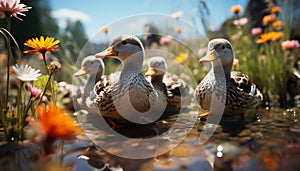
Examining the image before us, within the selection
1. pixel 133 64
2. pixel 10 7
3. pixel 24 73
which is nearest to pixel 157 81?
pixel 133 64

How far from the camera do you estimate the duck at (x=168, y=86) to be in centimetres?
349

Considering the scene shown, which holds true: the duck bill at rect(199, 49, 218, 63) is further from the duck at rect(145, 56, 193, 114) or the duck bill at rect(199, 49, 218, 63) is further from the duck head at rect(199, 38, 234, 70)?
the duck at rect(145, 56, 193, 114)

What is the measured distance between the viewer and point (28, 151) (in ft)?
5.98

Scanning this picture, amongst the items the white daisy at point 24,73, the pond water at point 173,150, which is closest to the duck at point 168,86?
the pond water at point 173,150

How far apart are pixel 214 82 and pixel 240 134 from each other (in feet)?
2.25

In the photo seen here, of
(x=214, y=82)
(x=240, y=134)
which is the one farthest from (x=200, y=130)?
(x=214, y=82)

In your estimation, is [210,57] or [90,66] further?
[90,66]

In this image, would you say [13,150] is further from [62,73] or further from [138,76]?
[62,73]

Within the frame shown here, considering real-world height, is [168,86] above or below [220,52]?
below

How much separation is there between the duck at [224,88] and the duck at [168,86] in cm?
77

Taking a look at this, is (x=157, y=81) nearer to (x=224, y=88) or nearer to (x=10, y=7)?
(x=224, y=88)

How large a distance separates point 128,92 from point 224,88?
3.24 feet

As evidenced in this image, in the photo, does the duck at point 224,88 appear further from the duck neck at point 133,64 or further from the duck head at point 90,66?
the duck head at point 90,66

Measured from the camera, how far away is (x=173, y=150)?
185 centimetres
